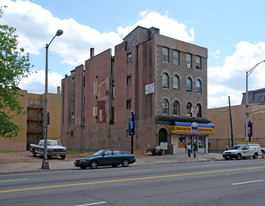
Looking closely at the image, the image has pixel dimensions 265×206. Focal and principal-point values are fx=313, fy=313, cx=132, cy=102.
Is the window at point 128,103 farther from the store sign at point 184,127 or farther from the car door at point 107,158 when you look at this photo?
the car door at point 107,158

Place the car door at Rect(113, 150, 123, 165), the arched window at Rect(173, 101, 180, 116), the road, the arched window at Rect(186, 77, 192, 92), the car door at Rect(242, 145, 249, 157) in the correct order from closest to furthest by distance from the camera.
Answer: the road
the car door at Rect(113, 150, 123, 165)
the car door at Rect(242, 145, 249, 157)
the arched window at Rect(173, 101, 180, 116)
the arched window at Rect(186, 77, 192, 92)

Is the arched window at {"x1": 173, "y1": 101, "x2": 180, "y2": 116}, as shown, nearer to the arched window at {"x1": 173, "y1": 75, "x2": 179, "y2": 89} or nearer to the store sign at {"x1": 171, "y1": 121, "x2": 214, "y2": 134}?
the store sign at {"x1": 171, "y1": 121, "x2": 214, "y2": 134}

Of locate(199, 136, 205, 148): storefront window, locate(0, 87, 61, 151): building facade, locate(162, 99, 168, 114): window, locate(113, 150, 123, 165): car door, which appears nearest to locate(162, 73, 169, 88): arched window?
locate(162, 99, 168, 114): window

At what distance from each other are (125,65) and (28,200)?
113 ft

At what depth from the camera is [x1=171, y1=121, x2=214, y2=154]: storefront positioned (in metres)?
37.4

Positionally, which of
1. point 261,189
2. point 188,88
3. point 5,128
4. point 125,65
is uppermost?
point 125,65

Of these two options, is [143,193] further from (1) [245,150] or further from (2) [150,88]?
(2) [150,88]

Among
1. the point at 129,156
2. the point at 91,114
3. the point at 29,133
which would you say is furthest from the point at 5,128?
the point at 29,133

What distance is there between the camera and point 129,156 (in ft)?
77.3

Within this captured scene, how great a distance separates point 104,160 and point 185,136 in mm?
18992

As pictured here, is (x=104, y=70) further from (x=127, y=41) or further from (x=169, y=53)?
(x=169, y=53)

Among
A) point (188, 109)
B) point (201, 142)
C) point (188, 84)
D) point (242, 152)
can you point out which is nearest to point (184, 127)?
point (188, 109)

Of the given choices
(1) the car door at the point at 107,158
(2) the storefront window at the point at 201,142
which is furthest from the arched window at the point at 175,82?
(1) the car door at the point at 107,158

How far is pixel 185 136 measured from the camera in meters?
39.2
